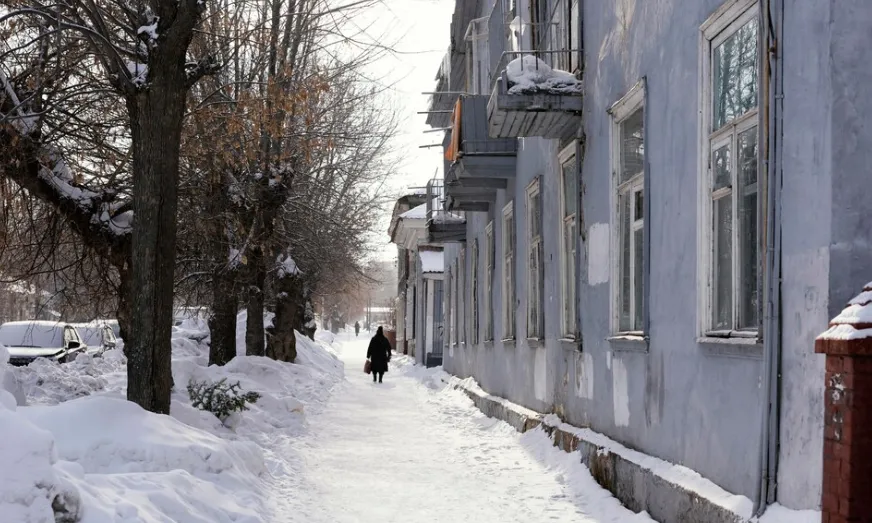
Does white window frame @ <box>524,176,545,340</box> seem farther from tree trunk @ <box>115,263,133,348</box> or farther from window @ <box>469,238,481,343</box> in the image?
window @ <box>469,238,481,343</box>

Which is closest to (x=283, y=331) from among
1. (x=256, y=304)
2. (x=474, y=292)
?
(x=256, y=304)

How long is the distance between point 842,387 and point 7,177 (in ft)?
31.8

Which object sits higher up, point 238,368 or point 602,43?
point 602,43

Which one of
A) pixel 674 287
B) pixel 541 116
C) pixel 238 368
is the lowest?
pixel 238 368

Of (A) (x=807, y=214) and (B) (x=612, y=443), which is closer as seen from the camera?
(A) (x=807, y=214)

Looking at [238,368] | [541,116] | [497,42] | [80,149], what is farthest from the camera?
[238,368]

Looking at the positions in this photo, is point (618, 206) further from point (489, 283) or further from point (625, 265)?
point (489, 283)

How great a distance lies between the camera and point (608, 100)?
9305 mm

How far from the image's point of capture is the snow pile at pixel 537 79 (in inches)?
401

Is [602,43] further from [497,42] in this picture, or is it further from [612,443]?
[497,42]

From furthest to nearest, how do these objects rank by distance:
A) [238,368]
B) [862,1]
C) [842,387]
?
[238,368] → [862,1] → [842,387]

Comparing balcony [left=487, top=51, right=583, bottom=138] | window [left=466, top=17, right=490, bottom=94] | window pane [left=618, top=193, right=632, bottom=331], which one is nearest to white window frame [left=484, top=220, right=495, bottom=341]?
window [left=466, top=17, right=490, bottom=94]

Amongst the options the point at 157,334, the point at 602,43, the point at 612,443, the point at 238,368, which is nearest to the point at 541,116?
the point at 602,43

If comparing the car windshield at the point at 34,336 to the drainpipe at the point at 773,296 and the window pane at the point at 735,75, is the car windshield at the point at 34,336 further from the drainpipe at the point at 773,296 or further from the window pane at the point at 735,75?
the drainpipe at the point at 773,296
